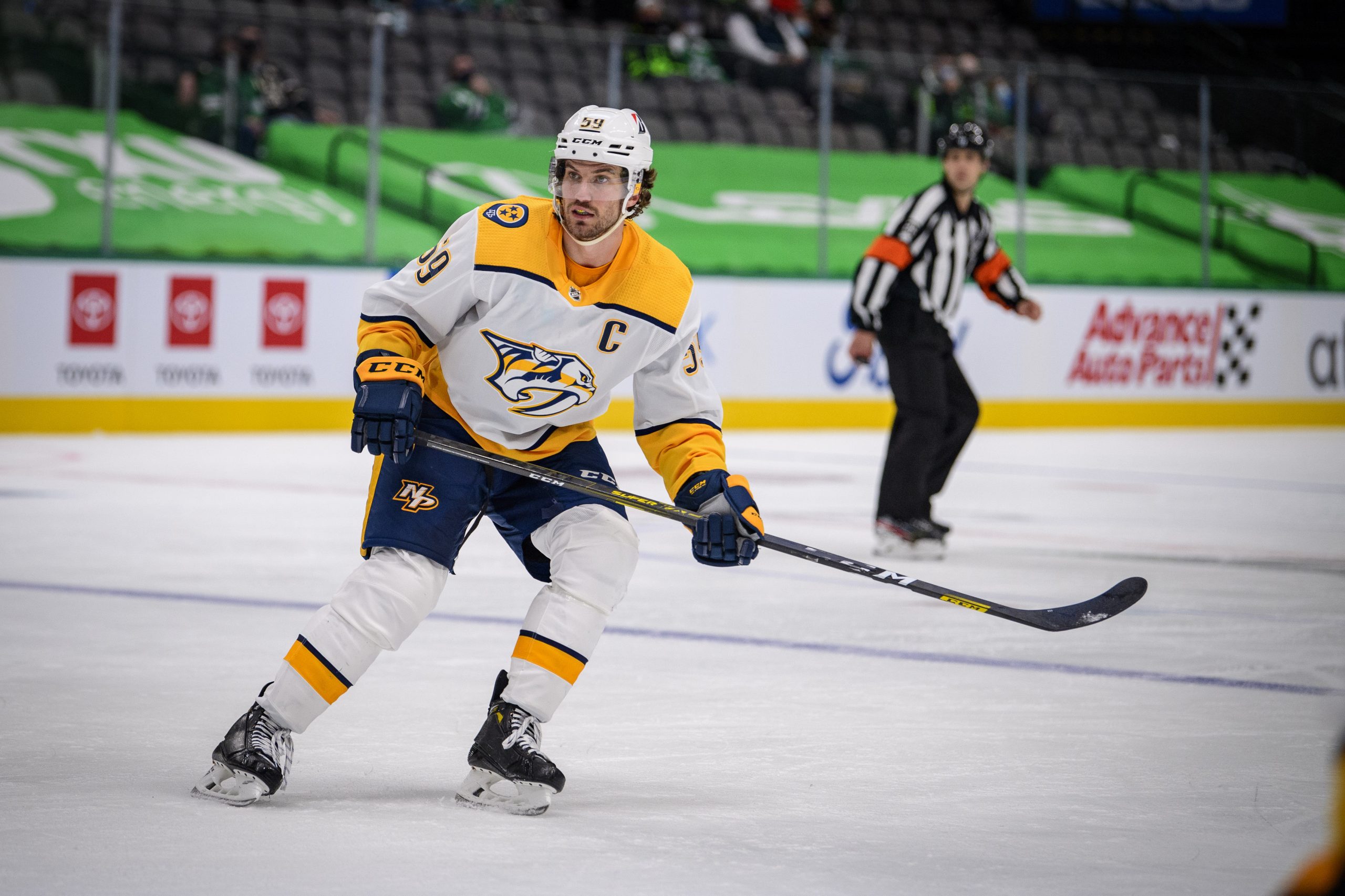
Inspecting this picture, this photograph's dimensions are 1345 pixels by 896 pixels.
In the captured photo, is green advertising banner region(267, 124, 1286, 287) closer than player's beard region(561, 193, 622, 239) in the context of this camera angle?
No

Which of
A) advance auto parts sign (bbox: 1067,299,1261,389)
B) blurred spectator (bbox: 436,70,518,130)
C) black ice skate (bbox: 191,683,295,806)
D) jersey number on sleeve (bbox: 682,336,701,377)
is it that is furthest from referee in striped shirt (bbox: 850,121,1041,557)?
advance auto parts sign (bbox: 1067,299,1261,389)

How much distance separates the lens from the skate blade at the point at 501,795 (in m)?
2.66

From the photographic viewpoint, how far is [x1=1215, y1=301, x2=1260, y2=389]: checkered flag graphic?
1303cm

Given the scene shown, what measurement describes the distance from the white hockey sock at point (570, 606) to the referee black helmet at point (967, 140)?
3.47m

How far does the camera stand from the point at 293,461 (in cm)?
862

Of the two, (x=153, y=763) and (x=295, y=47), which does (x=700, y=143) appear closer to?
(x=295, y=47)

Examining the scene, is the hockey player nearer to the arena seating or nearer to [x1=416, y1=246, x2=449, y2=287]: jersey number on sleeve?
[x1=416, y1=246, x2=449, y2=287]: jersey number on sleeve

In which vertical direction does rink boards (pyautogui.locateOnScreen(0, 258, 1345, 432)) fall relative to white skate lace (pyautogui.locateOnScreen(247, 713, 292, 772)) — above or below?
below

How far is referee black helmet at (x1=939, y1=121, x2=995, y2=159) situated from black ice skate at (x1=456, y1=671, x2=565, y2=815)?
372 cm

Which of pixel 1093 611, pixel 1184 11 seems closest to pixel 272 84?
pixel 1093 611

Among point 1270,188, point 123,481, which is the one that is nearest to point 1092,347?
point 1270,188

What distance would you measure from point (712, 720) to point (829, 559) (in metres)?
0.54

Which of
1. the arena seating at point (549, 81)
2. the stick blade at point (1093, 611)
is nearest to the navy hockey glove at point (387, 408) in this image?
the stick blade at point (1093, 611)

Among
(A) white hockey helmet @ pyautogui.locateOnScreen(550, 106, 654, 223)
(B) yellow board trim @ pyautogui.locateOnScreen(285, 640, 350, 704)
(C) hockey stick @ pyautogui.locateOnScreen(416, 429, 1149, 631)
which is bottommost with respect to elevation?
(B) yellow board trim @ pyautogui.locateOnScreen(285, 640, 350, 704)
